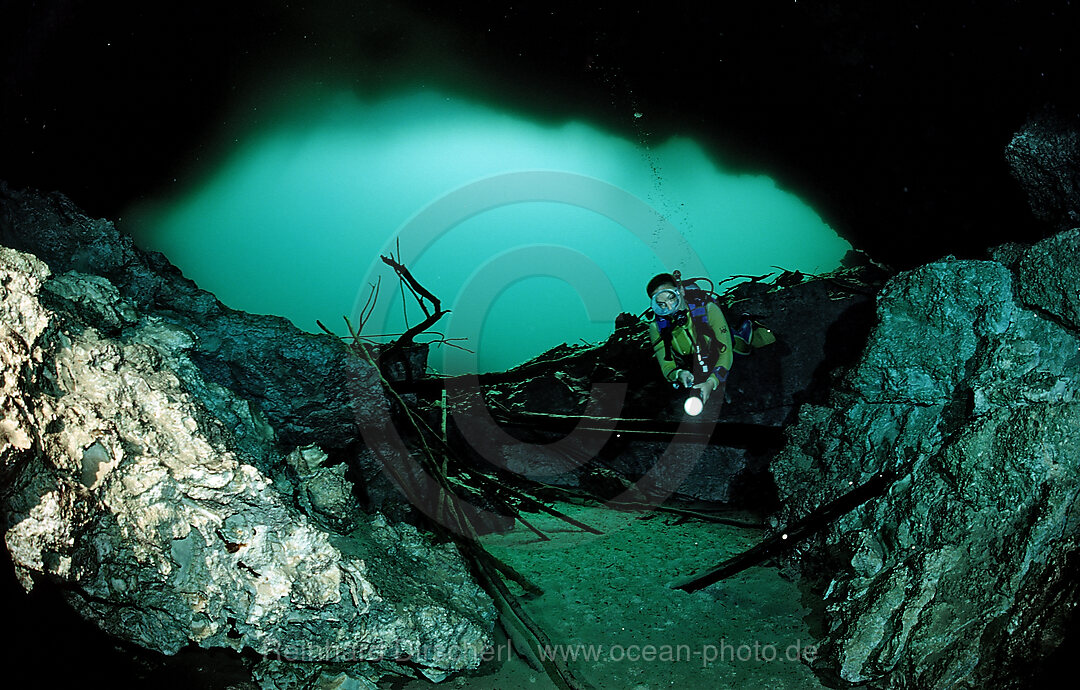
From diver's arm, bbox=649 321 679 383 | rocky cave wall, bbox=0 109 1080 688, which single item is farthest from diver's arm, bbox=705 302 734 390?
rocky cave wall, bbox=0 109 1080 688

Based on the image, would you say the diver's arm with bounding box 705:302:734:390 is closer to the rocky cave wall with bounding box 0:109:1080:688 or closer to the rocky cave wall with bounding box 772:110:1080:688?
the rocky cave wall with bounding box 772:110:1080:688

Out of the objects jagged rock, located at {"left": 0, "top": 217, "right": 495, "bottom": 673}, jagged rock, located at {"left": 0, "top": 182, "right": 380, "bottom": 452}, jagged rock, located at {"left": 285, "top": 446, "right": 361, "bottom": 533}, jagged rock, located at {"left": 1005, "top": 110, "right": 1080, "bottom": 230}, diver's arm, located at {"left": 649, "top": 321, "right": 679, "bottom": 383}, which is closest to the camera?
jagged rock, located at {"left": 0, "top": 217, "right": 495, "bottom": 673}

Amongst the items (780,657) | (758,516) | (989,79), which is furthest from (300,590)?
(989,79)

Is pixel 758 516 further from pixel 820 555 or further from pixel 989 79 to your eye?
pixel 989 79

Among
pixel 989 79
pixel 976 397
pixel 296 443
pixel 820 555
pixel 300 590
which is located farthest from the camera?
pixel 989 79

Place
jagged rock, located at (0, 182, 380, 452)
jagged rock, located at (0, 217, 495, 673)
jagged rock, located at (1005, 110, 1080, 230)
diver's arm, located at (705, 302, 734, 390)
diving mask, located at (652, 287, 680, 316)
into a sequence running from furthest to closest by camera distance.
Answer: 1. diver's arm, located at (705, 302, 734, 390)
2. diving mask, located at (652, 287, 680, 316)
3. jagged rock, located at (1005, 110, 1080, 230)
4. jagged rock, located at (0, 182, 380, 452)
5. jagged rock, located at (0, 217, 495, 673)

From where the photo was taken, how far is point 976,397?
10.2 feet

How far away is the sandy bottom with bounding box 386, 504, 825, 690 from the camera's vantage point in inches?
99.1

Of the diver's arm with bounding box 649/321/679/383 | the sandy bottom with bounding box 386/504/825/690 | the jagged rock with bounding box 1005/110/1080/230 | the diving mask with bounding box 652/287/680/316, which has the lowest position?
the sandy bottom with bounding box 386/504/825/690

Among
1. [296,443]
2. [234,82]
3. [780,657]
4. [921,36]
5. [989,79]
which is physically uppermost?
[234,82]

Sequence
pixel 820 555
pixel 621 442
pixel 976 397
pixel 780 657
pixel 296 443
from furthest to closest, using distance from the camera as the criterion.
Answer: pixel 621 442 → pixel 296 443 → pixel 820 555 → pixel 976 397 → pixel 780 657

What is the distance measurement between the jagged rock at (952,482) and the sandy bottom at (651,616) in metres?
0.28

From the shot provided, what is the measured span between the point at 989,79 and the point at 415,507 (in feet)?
22.3

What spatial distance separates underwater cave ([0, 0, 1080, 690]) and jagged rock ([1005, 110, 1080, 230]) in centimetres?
2
